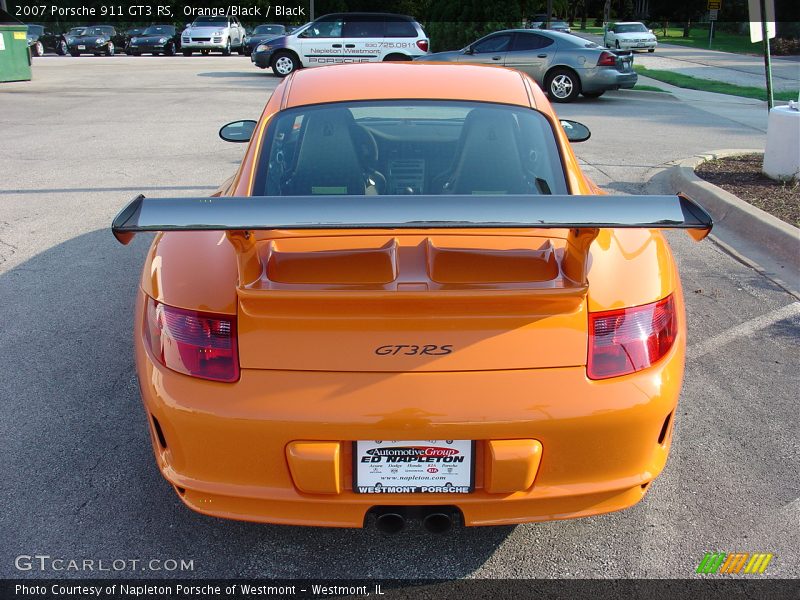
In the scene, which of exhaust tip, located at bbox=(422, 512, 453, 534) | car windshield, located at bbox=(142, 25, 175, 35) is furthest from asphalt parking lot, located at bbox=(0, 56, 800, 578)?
car windshield, located at bbox=(142, 25, 175, 35)

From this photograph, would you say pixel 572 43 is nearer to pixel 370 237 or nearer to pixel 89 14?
pixel 370 237

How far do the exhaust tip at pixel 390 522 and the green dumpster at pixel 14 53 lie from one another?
789 inches

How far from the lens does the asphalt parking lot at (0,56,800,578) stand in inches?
107

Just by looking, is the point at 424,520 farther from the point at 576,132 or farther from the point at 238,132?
the point at 576,132

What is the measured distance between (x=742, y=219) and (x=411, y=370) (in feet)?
17.5

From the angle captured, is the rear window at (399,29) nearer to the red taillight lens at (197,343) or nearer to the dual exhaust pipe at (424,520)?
the red taillight lens at (197,343)

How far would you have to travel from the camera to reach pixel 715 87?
20094 millimetres

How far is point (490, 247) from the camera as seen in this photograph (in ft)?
8.45

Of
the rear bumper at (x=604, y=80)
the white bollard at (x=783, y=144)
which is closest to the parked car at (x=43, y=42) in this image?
the rear bumper at (x=604, y=80)

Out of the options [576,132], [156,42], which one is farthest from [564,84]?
[156,42]

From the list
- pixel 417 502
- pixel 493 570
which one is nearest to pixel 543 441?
pixel 417 502

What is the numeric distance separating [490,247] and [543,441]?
675mm

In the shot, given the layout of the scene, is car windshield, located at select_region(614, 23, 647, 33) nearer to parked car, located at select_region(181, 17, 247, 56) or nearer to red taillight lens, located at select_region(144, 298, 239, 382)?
parked car, located at select_region(181, 17, 247, 56)

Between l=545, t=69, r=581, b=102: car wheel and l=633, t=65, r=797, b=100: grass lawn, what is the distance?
465 centimetres
